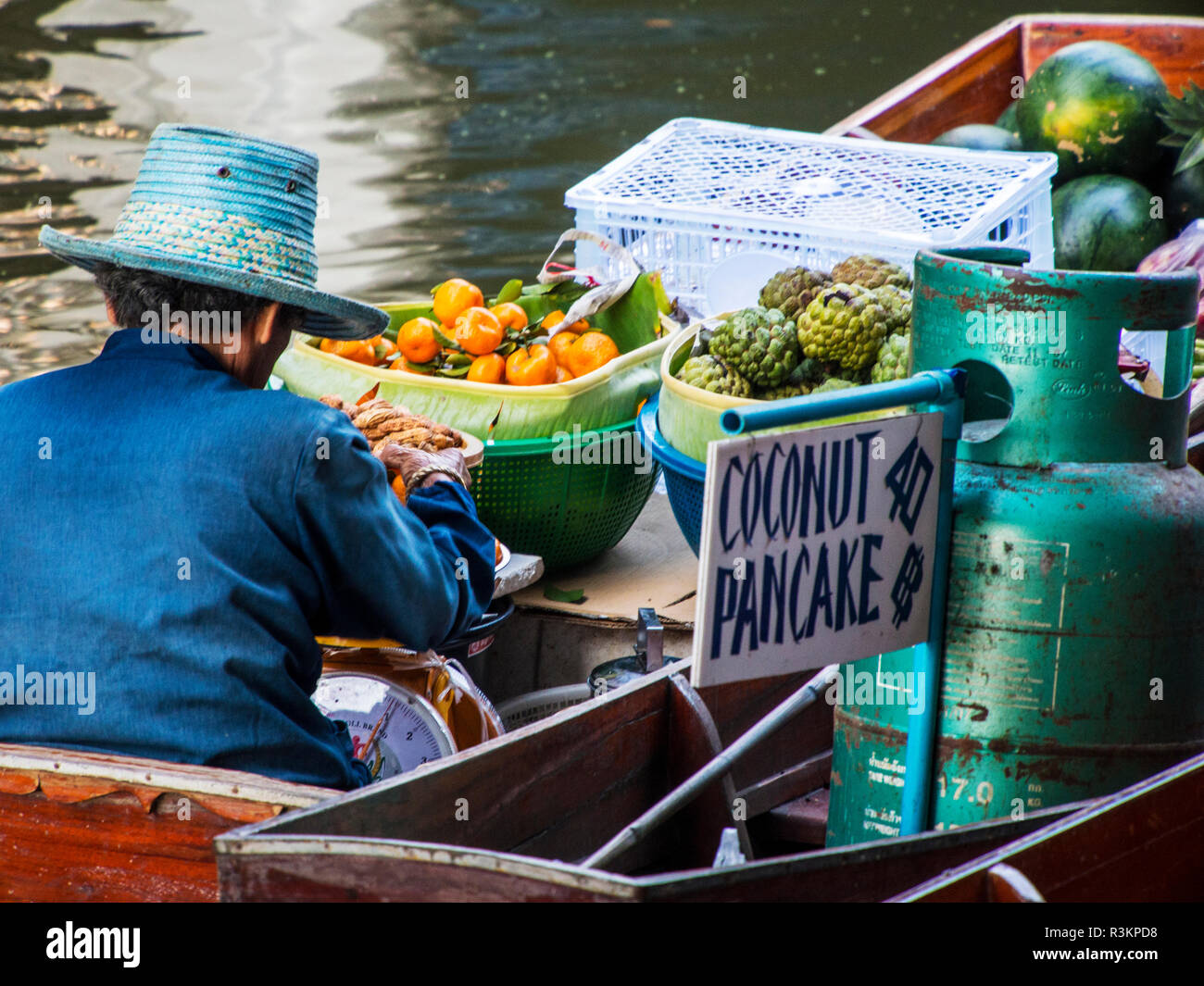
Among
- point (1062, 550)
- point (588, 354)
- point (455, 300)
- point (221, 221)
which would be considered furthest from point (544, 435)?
point (1062, 550)

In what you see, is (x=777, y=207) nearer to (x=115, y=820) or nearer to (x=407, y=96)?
(x=115, y=820)

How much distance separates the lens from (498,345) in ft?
10.6

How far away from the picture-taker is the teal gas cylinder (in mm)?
1683

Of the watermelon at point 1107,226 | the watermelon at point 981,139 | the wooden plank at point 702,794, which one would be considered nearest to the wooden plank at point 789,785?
the wooden plank at point 702,794

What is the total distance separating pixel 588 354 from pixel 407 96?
6.89 metres

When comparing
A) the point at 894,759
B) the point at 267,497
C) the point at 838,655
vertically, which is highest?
the point at 267,497

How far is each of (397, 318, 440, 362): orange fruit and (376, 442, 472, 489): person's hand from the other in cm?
88

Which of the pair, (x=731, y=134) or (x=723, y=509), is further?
(x=731, y=134)

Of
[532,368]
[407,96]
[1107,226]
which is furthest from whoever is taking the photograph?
[407,96]

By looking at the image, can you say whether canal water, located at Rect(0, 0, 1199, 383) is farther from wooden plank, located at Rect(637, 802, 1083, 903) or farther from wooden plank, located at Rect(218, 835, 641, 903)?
wooden plank, located at Rect(637, 802, 1083, 903)
